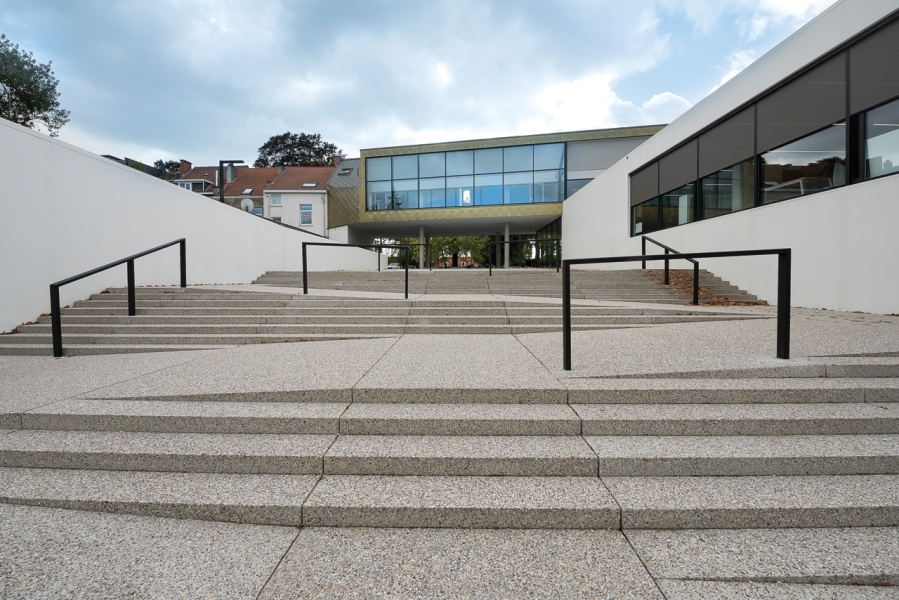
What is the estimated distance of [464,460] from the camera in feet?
8.61

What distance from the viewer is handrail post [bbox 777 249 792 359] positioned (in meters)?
3.79

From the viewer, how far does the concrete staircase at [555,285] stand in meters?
9.12

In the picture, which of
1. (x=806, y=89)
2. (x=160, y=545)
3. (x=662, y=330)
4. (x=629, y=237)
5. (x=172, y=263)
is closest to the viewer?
(x=160, y=545)

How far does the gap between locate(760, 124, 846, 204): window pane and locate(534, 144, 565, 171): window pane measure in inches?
549

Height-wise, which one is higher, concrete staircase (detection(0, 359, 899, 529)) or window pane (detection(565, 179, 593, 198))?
window pane (detection(565, 179, 593, 198))

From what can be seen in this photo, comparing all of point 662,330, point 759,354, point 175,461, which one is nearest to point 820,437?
point 759,354

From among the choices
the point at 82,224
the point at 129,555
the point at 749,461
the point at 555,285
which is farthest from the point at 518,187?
the point at 129,555

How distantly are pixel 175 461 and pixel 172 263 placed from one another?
8739mm

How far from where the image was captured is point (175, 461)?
273 cm

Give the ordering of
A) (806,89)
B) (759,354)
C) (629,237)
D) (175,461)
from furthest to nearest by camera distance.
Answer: (629,237) → (806,89) → (759,354) → (175,461)

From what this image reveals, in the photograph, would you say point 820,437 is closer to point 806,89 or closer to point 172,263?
point 806,89

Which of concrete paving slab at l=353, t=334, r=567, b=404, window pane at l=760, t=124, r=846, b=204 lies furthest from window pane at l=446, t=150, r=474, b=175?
concrete paving slab at l=353, t=334, r=567, b=404

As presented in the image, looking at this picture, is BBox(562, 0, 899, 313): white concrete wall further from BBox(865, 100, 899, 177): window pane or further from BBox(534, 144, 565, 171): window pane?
Result: BBox(534, 144, 565, 171): window pane

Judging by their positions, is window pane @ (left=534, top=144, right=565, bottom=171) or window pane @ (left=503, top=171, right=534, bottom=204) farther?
window pane @ (left=503, top=171, right=534, bottom=204)
